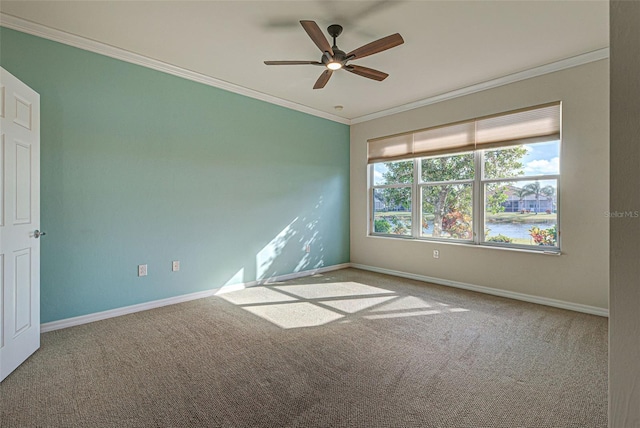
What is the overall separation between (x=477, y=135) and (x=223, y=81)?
347 cm

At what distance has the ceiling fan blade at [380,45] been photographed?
7.96 feet

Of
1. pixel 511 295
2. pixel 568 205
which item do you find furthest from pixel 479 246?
pixel 568 205

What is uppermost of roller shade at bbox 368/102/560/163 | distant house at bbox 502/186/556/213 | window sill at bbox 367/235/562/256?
roller shade at bbox 368/102/560/163

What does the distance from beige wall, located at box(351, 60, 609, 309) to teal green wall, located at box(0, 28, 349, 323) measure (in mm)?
2418

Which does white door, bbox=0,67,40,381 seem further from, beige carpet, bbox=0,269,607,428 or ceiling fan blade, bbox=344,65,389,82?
ceiling fan blade, bbox=344,65,389,82

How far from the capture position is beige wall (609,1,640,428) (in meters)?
0.74

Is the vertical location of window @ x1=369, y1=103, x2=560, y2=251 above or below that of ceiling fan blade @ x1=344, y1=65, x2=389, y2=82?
below

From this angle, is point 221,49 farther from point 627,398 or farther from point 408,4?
point 627,398

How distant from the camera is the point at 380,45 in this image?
8.37ft

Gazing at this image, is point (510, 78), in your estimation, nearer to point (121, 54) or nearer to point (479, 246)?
point (479, 246)

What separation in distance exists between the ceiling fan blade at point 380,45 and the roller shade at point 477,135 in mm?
2165

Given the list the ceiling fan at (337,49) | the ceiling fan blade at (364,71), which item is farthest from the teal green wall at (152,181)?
the ceiling fan blade at (364,71)

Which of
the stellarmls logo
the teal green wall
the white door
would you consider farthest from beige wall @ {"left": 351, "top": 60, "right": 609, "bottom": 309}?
the white door

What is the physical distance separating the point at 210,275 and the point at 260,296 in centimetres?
71
